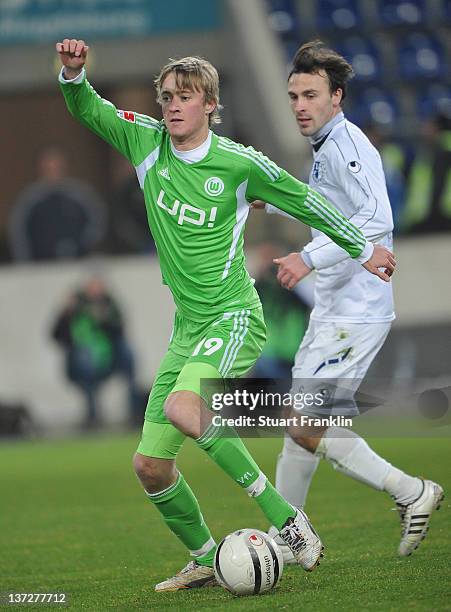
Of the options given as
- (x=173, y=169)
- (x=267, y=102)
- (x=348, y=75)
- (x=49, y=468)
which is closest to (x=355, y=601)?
(x=173, y=169)

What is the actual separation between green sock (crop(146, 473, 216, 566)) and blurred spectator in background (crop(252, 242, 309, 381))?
23.5 ft

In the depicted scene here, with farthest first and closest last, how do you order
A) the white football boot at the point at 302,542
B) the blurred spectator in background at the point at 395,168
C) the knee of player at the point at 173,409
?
1. the blurred spectator in background at the point at 395,168
2. the white football boot at the point at 302,542
3. the knee of player at the point at 173,409

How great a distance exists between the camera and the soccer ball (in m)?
5.25

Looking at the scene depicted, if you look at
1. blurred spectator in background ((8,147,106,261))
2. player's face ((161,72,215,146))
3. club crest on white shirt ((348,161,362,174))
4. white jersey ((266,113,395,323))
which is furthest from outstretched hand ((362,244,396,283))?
blurred spectator in background ((8,147,106,261))

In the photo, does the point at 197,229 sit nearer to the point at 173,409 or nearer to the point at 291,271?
the point at 291,271

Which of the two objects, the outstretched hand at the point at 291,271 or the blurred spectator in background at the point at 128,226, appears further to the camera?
the blurred spectator in background at the point at 128,226

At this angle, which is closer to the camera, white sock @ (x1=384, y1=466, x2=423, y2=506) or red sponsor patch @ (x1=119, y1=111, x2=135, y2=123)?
red sponsor patch @ (x1=119, y1=111, x2=135, y2=123)

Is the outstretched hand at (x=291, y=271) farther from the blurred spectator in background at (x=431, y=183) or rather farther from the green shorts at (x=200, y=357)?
the blurred spectator in background at (x=431, y=183)

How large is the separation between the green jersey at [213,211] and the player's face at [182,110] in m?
0.13

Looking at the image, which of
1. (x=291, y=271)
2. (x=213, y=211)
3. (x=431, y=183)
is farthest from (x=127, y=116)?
(x=431, y=183)

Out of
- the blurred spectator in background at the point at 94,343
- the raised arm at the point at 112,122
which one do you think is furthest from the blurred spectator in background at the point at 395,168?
the raised arm at the point at 112,122

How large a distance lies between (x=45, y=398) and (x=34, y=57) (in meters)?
5.16

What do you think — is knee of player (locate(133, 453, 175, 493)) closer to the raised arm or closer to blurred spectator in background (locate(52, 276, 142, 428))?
the raised arm

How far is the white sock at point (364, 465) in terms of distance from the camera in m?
6.24
